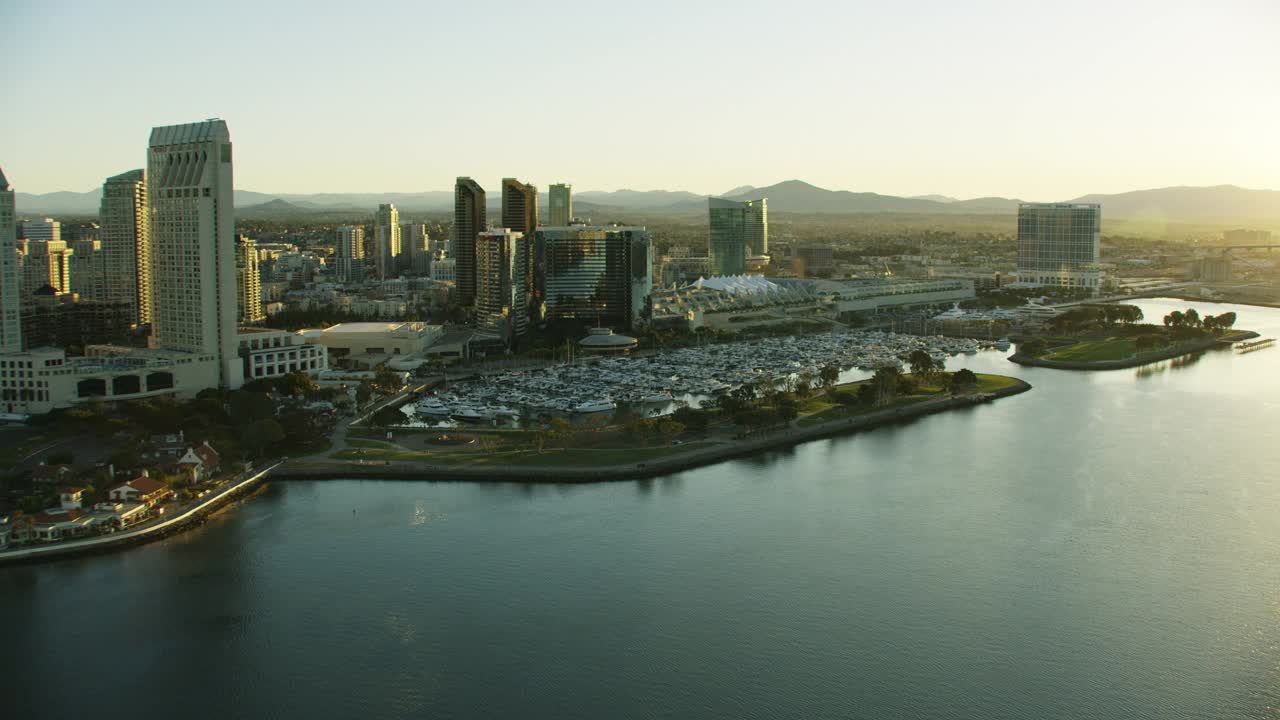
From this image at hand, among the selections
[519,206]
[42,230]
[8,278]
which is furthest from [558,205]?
[8,278]

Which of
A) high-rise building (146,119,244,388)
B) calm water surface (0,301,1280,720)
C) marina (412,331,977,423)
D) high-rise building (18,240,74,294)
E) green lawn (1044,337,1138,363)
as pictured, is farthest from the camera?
high-rise building (18,240,74,294)

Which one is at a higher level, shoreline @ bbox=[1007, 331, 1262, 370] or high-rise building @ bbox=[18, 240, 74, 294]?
high-rise building @ bbox=[18, 240, 74, 294]

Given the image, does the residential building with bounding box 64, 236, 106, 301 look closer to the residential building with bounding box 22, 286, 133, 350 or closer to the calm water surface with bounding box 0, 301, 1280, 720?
the residential building with bounding box 22, 286, 133, 350

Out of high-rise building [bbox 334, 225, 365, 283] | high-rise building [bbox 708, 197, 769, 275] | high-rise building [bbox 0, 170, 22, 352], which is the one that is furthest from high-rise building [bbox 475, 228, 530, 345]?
Answer: high-rise building [bbox 334, 225, 365, 283]

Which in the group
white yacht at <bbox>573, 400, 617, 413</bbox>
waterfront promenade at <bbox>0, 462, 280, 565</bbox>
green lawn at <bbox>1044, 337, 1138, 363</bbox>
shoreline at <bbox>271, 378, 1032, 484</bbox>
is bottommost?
waterfront promenade at <bbox>0, 462, 280, 565</bbox>

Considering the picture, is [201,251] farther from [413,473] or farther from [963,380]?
[963,380]

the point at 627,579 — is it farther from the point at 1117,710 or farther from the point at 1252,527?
the point at 1252,527

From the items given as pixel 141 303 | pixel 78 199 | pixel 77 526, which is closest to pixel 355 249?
pixel 141 303

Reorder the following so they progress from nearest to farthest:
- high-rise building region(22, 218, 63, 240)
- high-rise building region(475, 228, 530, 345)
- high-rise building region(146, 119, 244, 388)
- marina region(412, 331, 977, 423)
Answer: marina region(412, 331, 977, 423), high-rise building region(146, 119, 244, 388), high-rise building region(475, 228, 530, 345), high-rise building region(22, 218, 63, 240)
